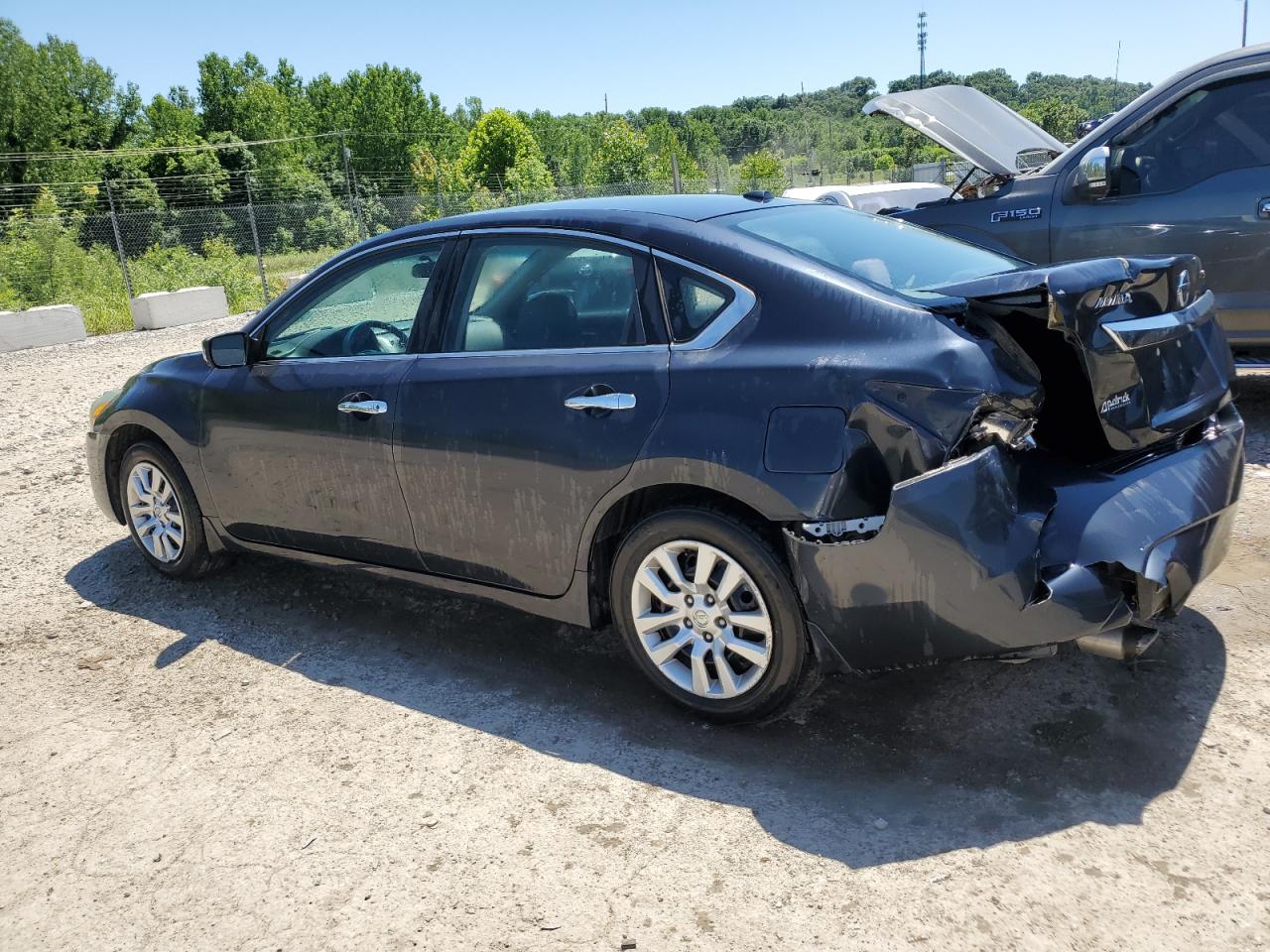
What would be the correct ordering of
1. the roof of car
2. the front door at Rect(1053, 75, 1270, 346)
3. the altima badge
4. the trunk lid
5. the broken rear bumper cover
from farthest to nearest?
the front door at Rect(1053, 75, 1270, 346) → the roof of car → the altima badge → the trunk lid → the broken rear bumper cover

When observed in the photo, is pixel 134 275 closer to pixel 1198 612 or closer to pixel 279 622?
pixel 279 622

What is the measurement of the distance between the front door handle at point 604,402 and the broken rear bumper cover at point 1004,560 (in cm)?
68

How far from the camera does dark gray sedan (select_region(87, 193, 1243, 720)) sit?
2.87 m

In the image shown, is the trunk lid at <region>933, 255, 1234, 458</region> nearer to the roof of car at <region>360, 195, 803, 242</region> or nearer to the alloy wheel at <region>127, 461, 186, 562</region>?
the roof of car at <region>360, 195, 803, 242</region>

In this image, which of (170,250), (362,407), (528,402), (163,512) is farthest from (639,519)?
(170,250)

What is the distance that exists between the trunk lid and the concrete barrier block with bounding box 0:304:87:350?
17.2 m

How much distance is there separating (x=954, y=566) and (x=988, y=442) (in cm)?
36

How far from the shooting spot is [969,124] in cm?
767

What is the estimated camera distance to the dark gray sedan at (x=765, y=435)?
2.87 m

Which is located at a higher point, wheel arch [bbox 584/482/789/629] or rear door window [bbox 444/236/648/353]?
rear door window [bbox 444/236/648/353]

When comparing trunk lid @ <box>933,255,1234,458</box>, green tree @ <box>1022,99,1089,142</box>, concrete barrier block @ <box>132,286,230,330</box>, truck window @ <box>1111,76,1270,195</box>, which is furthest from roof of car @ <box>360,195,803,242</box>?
green tree @ <box>1022,99,1089,142</box>

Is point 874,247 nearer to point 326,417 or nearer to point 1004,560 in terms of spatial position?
point 1004,560

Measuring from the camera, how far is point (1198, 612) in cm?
391

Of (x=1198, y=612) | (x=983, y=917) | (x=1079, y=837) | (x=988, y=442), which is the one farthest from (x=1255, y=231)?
(x=983, y=917)
